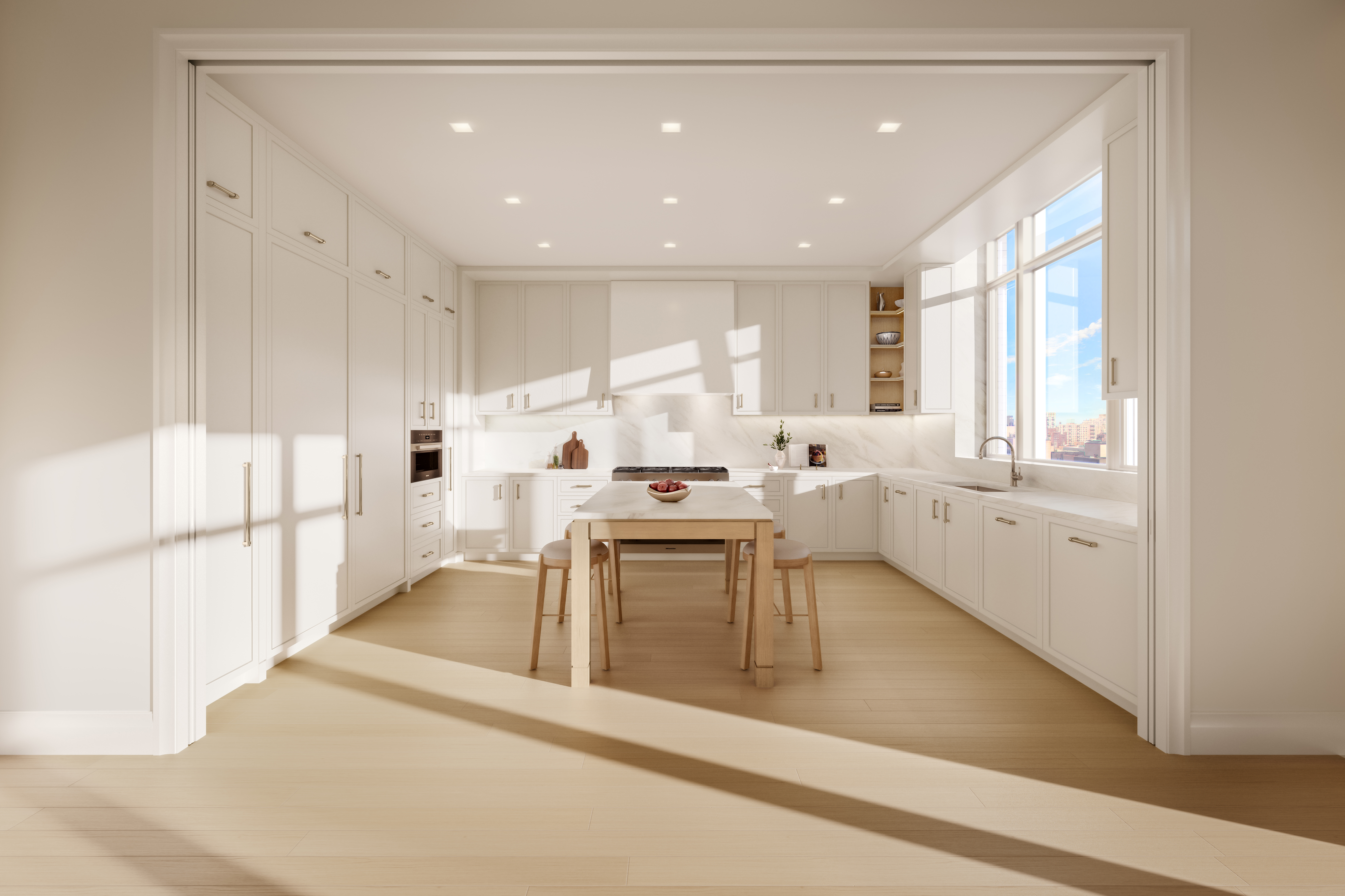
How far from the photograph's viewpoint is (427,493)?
4883mm

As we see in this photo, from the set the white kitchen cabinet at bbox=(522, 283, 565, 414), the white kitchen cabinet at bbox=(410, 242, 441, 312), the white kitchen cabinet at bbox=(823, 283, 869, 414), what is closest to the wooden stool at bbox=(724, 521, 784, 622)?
the white kitchen cabinet at bbox=(823, 283, 869, 414)

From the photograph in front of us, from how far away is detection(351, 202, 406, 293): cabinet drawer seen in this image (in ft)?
12.6

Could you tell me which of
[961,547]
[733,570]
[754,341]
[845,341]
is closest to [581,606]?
[733,570]

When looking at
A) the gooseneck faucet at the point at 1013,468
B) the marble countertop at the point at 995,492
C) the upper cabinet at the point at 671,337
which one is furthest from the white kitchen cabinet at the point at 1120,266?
the upper cabinet at the point at 671,337

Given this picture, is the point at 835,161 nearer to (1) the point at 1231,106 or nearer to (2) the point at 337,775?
(1) the point at 1231,106

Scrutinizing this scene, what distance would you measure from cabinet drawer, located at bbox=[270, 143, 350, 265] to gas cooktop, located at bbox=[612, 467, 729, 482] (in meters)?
2.78

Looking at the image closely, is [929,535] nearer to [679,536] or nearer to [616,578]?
[616,578]

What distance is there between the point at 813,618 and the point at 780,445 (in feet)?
10.2

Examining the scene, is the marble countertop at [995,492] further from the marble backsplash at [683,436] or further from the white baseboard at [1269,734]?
the white baseboard at [1269,734]

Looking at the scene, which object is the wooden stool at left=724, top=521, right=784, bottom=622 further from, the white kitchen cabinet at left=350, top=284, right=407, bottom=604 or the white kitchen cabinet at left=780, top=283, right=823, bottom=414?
the white kitchen cabinet at left=350, top=284, right=407, bottom=604

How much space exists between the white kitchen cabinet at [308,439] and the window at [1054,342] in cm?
389

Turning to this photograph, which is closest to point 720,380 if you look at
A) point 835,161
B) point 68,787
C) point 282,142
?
point 835,161

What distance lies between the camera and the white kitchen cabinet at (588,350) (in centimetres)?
583

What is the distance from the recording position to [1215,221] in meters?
2.19
